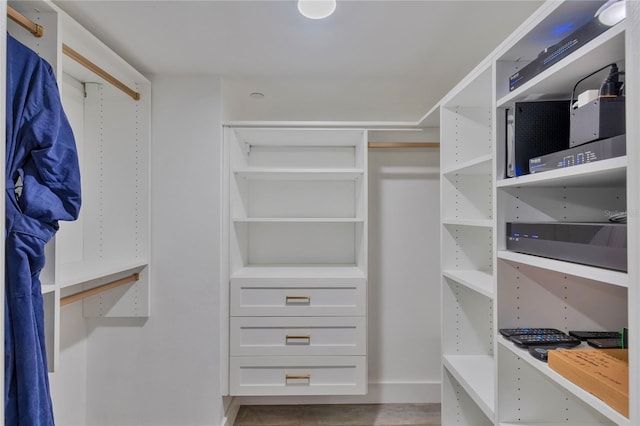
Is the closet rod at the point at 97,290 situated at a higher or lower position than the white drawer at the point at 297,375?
higher

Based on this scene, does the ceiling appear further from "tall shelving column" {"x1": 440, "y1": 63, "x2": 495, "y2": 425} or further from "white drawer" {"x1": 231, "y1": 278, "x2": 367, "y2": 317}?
"white drawer" {"x1": 231, "y1": 278, "x2": 367, "y2": 317}

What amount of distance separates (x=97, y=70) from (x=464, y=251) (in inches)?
76.8

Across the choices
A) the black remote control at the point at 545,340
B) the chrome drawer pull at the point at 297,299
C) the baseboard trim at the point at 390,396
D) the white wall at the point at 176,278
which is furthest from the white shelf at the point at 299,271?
the black remote control at the point at 545,340

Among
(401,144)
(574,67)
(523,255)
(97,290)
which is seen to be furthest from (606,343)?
(97,290)

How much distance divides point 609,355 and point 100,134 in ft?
7.96

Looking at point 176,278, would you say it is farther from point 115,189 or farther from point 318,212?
point 318,212

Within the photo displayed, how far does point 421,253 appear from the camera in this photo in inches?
96.8

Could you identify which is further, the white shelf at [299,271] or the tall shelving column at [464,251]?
the white shelf at [299,271]

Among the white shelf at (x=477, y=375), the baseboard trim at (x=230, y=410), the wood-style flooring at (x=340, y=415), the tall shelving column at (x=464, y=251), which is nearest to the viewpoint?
the white shelf at (x=477, y=375)

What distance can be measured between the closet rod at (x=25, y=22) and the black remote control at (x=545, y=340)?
6.23 feet

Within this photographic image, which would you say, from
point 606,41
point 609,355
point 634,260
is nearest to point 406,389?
point 609,355

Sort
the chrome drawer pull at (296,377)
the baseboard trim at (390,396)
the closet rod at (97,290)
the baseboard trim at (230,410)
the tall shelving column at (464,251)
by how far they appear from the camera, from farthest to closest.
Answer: the baseboard trim at (390,396)
the baseboard trim at (230,410)
the chrome drawer pull at (296,377)
the tall shelving column at (464,251)
the closet rod at (97,290)

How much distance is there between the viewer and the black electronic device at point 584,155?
0.76m

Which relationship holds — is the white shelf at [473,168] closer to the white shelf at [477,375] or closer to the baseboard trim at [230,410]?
the white shelf at [477,375]
